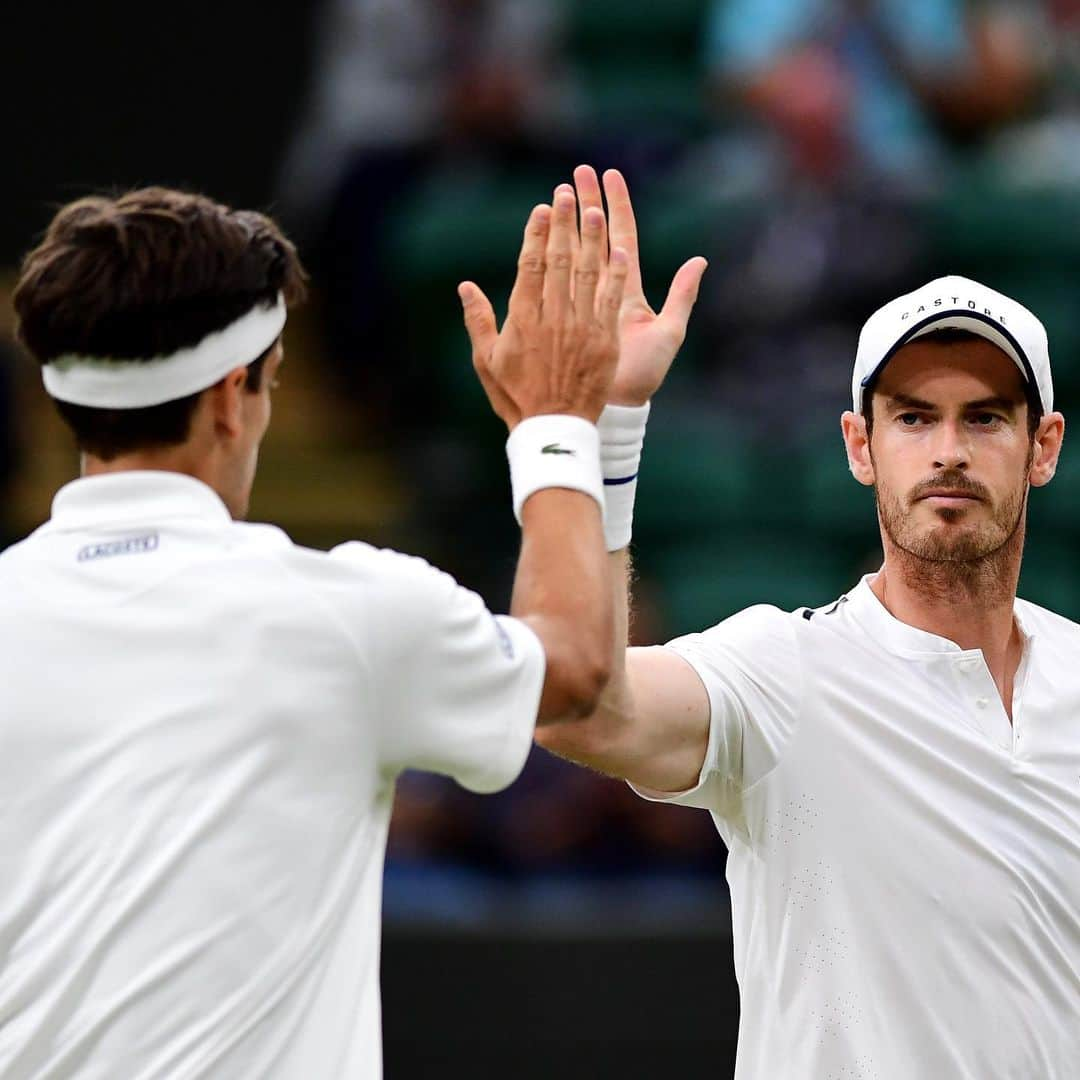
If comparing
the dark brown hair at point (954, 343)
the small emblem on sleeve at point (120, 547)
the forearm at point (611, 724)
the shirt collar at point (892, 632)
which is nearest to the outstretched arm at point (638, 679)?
the forearm at point (611, 724)

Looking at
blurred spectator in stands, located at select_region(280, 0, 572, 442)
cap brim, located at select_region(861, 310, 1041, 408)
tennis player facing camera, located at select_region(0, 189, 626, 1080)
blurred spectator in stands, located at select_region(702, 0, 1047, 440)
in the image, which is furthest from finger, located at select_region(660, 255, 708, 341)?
blurred spectator in stands, located at select_region(280, 0, 572, 442)

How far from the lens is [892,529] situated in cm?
373

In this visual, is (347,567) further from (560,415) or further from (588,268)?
(588,268)

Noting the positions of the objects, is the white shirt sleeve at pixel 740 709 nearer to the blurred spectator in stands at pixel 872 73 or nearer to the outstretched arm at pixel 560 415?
the outstretched arm at pixel 560 415

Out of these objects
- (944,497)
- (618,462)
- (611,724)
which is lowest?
(611,724)

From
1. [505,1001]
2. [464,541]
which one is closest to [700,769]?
[505,1001]

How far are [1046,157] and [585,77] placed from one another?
2.06 metres

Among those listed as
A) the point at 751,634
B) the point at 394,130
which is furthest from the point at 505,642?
the point at 394,130

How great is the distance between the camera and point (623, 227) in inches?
134

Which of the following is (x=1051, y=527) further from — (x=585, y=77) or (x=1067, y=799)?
(x=1067, y=799)

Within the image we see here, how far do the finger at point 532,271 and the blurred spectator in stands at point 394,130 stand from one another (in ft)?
17.7

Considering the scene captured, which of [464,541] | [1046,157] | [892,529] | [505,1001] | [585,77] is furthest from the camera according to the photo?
[585,77]

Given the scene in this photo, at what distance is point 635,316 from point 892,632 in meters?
0.73

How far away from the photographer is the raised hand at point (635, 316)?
333 centimetres
